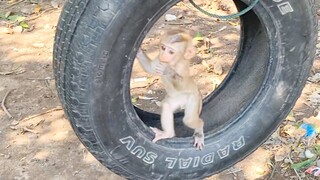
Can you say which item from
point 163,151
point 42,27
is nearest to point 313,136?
point 163,151

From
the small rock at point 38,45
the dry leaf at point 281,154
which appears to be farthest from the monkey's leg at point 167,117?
the small rock at point 38,45

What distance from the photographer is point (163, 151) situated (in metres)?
2.80

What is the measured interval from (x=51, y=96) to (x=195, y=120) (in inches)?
65.5

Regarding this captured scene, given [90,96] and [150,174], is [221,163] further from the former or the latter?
[90,96]

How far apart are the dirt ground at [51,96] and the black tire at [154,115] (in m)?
0.65

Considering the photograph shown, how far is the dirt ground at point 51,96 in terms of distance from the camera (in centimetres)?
361

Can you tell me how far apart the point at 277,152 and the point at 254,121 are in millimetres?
822

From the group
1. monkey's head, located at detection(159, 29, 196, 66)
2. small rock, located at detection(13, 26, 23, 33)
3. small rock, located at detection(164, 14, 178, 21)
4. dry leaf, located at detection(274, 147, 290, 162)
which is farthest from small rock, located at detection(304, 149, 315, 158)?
small rock, located at detection(13, 26, 23, 33)

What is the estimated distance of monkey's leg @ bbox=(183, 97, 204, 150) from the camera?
2.70 meters

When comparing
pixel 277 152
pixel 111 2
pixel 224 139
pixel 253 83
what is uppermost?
pixel 111 2

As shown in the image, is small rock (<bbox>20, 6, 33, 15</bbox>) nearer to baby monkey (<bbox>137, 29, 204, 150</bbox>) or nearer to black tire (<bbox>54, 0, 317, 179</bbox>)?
black tire (<bbox>54, 0, 317, 179</bbox>)

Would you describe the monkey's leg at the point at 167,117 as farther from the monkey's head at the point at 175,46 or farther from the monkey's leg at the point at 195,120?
the monkey's head at the point at 175,46

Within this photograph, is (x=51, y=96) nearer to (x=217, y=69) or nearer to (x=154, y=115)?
(x=217, y=69)

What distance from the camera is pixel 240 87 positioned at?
3105mm
